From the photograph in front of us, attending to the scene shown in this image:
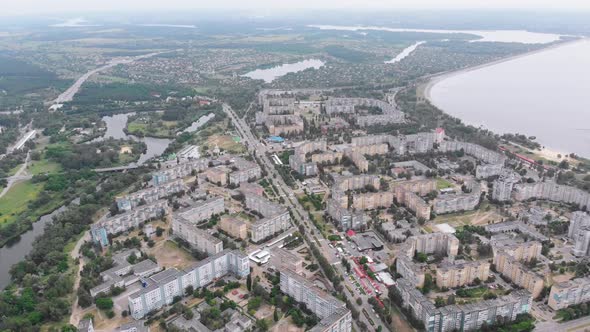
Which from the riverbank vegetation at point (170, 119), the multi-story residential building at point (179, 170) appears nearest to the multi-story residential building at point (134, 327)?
the multi-story residential building at point (179, 170)

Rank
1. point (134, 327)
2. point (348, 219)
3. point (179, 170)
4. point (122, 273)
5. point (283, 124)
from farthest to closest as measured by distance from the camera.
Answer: point (283, 124) → point (179, 170) → point (348, 219) → point (122, 273) → point (134, 327)

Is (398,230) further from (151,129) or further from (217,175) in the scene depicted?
(151,129)

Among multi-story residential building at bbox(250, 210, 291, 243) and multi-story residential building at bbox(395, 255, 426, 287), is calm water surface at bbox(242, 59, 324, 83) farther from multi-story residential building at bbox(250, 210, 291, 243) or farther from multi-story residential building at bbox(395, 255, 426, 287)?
multi-story residential building at bbox(395, 255, 426, 287)

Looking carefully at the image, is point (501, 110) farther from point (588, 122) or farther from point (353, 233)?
point (353, 233)

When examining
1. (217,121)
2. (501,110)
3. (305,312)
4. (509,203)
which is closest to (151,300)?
(305,312)

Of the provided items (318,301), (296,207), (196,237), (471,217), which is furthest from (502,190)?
(196,237)

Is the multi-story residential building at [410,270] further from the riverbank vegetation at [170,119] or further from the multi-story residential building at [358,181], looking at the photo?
the riverbank vegetation at [170,119]

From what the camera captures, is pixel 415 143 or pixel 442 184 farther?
pixel 415 143

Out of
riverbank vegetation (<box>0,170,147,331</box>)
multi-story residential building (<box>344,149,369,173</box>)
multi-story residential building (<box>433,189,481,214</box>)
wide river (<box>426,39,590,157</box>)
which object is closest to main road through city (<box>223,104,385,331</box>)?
multi-story residential building (<box>344,149,369,173</box>)
